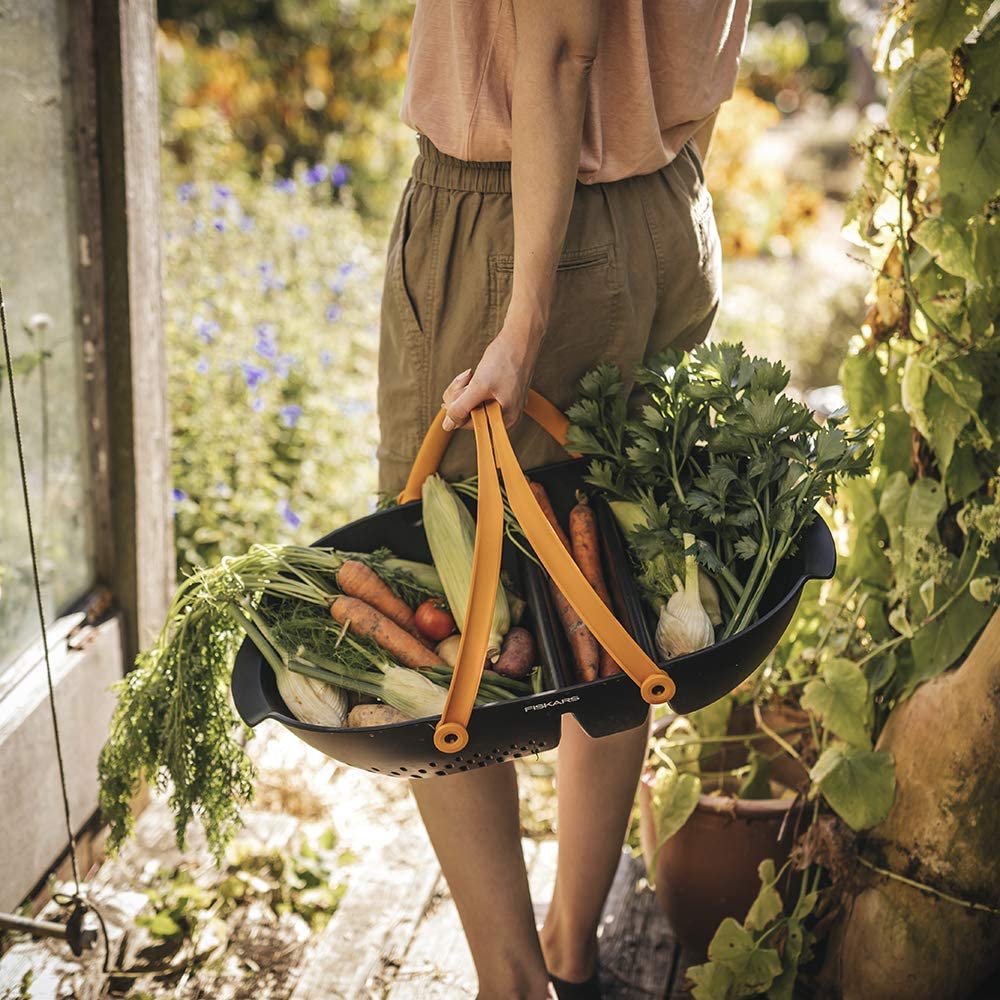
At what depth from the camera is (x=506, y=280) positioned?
61.8 inches

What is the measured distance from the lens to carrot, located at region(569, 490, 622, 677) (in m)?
1.62

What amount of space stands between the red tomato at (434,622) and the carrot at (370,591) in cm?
3

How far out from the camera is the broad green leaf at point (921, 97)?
5.53ft

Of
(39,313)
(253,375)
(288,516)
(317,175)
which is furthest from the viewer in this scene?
(317,175)

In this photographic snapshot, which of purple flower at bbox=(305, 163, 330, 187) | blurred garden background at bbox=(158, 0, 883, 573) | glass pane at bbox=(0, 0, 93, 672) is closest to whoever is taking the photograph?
glass pane at bbox=(0, 0, 93, 672)

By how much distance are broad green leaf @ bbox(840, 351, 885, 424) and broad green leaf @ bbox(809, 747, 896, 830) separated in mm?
638

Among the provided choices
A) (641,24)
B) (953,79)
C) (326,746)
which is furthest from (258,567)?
(953,79)

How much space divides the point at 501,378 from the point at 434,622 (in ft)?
1.34

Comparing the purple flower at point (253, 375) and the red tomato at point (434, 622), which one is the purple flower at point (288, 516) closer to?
the purple flower at point (253, 375)

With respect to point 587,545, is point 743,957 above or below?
below

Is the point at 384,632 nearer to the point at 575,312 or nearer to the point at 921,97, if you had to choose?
the point at 575,312

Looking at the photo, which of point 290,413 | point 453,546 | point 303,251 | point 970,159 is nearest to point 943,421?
point 970,159

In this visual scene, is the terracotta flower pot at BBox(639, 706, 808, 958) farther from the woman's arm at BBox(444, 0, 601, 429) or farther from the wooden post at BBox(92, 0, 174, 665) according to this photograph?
the wooden post at BBox(92, 0, 174, 665)

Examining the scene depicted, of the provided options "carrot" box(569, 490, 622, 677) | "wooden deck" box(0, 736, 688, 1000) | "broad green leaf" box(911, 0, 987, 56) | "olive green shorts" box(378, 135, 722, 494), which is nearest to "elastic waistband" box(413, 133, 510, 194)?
"olive green shorts" box(378, 135, 722, 494)
